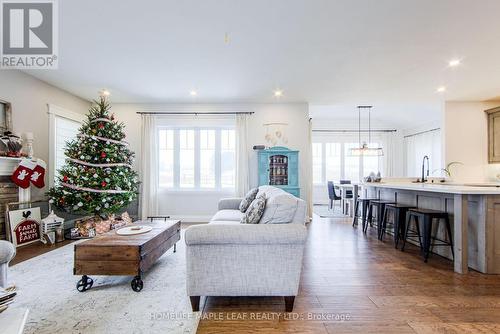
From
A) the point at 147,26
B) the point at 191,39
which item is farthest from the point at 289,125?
the point at 147,26

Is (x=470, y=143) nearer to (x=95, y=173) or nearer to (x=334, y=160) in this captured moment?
(x=334, y=160)

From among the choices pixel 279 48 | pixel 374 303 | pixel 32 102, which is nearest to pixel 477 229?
pixel 374 303

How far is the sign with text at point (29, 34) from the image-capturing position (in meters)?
2.43

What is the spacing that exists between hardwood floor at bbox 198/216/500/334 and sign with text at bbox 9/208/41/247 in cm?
335

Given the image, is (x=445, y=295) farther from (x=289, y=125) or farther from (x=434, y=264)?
(x=289, y=125)

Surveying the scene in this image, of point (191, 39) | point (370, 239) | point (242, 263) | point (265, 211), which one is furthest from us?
point (370, 239)

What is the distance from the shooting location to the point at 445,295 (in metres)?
2.22

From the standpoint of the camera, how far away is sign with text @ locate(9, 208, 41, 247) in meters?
3.54

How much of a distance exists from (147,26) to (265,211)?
2.33m

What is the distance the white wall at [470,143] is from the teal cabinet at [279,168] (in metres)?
3.41

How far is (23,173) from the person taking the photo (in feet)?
12.2

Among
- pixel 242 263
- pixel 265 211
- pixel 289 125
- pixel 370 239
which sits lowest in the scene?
pixel 370 239

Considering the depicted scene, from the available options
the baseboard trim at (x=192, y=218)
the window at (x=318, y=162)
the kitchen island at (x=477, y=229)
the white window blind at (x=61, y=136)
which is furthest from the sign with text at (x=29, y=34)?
the window at (x=318, y=162)

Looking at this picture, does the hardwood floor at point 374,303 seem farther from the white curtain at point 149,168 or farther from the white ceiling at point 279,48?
the white curtain at point 149,168
